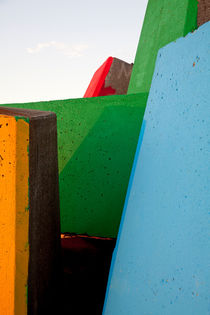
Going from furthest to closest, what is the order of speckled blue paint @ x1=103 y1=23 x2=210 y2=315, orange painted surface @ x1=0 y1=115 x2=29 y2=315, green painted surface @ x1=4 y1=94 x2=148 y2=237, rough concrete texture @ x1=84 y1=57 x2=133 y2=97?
rough concrete texture @ x1=84 y1=57 x2=133 y2=97
green painted surface @ x1=4 y1=94 x2=148 y2=237
orange painted surface @ x1=0 y1=115 x2=29 y2=315
speckled blue paint @ x1=103 y1=23 x2=210 y2=315

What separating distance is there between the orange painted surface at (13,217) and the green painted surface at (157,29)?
182cm

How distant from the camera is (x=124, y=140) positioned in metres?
2.10

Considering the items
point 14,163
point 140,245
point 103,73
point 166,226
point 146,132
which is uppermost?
point 103,73

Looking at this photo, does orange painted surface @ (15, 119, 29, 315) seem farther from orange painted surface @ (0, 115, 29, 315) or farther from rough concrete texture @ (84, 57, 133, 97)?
rough concrete texture @ (84, 57, 133, 97)

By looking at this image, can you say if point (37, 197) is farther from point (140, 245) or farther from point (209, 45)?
point (209, 45)

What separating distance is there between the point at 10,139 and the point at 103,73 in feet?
15.3

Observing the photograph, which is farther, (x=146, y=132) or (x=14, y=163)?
(x=146, y=132)

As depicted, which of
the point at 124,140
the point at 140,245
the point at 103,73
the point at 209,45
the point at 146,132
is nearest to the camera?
the point at 209,45

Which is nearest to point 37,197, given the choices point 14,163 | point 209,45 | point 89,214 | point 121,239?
point 14,163

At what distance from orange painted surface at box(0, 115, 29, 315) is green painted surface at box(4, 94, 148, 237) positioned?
1.20 m

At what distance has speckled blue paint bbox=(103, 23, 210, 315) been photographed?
0.71 meters

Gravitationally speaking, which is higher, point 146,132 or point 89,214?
point 146,132

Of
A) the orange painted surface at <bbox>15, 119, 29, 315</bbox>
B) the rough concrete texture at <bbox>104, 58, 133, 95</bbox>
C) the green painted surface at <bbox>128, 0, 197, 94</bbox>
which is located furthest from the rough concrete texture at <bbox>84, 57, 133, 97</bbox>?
the orange painted surface at <bbox>15, 119, 29, 315</bbox>

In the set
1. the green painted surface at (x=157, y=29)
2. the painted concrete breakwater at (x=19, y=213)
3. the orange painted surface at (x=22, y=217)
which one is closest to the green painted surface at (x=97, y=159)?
the green painted surface at (x=157, y=29)
